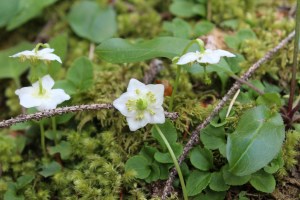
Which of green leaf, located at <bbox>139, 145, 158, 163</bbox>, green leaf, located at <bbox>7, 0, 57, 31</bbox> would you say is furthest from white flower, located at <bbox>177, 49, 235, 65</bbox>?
green leaf, located at <bbox>7, 0, 57, 31</bbox>

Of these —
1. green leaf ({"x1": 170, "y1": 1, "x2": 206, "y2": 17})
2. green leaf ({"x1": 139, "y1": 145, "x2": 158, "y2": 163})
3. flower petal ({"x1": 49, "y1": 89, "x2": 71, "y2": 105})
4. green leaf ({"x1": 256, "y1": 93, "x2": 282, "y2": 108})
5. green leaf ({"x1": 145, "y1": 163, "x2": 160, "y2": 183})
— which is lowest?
green leaf ({"x1": 145, "y1": 163, "x2": 160, "y2": 183})

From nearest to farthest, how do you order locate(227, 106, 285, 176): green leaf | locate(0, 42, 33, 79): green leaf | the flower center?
locate(227, 106, 285, 176): green leaf
the flower center
locate(0, 42, 33, 79): green leaf

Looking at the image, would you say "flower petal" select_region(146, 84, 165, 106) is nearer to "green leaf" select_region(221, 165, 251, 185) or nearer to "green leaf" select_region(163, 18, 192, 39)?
"green leaf" select_region(221, 165, 251, 185)

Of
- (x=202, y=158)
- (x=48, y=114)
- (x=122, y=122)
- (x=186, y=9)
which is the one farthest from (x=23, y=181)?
(x=186, y=9)

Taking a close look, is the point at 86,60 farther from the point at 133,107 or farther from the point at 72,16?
the point at 72,16

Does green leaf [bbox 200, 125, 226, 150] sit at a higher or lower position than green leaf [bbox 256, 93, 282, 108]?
lower

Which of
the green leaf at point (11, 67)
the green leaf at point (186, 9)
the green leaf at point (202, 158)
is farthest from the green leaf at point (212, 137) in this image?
the green leaf at point (11, 67)

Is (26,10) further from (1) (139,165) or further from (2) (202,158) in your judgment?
(2) (202,158)
